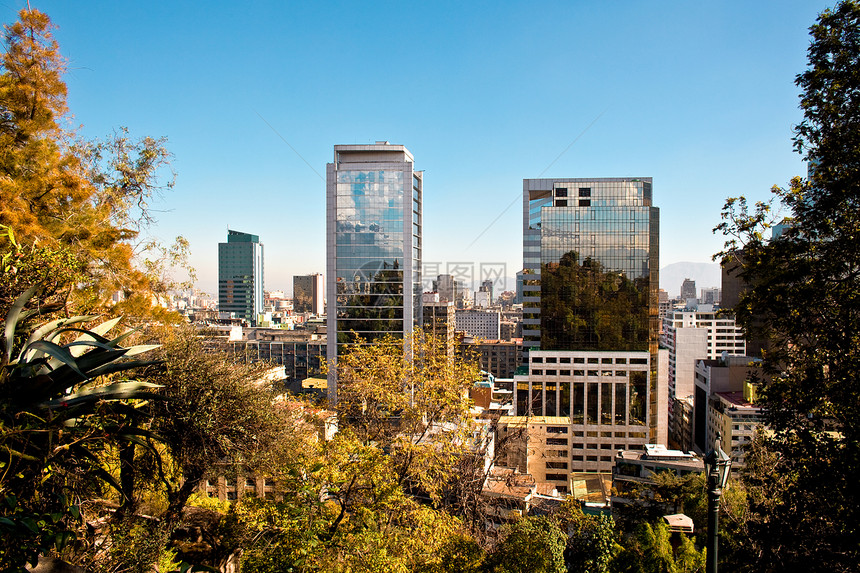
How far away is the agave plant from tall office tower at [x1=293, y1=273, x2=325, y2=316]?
117 m

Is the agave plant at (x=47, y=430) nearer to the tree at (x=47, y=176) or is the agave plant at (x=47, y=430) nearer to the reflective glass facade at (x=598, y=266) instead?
the tree at (x=47, y=176)

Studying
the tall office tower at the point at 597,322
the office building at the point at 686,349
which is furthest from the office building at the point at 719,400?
the tall office tower at the point at 597,322

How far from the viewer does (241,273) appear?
13888cm

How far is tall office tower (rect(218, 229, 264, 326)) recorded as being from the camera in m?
128

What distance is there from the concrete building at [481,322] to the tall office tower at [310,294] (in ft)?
118

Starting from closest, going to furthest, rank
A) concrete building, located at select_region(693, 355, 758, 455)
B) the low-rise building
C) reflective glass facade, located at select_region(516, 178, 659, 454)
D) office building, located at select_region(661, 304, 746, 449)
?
reflective glass facade, located at select_region(516, 178, 659, 454), the low-rise building, concrete building, located at select_region(693, 355, 758, 455), office building, located at select_region(661, 304, 746, 449)

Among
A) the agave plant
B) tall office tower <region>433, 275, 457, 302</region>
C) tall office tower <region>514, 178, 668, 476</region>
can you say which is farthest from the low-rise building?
tall office tower <region>433, 275, 457, 302</region>

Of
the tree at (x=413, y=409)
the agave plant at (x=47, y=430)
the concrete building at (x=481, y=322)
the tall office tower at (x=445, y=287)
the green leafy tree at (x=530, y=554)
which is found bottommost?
the concrete building at (x=481, y=322)

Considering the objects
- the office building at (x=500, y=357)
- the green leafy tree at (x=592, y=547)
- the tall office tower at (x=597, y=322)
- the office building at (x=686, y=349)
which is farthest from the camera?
the office building at (x=500, y=357)

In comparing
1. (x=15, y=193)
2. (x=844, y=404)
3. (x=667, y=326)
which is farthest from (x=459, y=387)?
(x=667, y=326)

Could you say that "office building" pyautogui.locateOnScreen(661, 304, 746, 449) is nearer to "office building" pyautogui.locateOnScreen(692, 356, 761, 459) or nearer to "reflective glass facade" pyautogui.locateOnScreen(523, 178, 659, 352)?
"office building" pyautogui.locateOnScreen(692, 356, 761, 459)

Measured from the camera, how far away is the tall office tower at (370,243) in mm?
38531

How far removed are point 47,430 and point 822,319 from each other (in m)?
7.91

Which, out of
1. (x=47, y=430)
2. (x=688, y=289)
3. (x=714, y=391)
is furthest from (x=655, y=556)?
(x=688, y=289)
